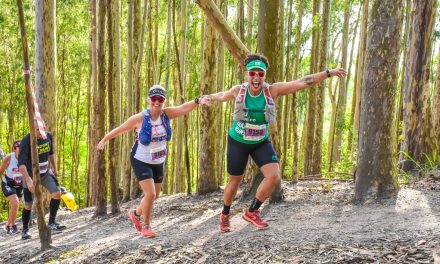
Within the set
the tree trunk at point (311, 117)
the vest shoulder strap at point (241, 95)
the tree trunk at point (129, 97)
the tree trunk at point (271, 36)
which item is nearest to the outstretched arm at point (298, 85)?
the vest shoulder strap at point (241, 95)

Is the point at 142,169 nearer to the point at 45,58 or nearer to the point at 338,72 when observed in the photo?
the point at 338,72

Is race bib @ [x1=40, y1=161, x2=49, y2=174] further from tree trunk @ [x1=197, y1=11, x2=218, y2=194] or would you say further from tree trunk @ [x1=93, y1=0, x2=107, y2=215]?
tree trunk @ [x1=197, y1=11, x2=218, y2=194]

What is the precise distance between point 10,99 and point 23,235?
15.8 meters

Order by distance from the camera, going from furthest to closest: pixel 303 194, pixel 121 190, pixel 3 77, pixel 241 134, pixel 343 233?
pixel 3 77 → pixel 121 190 → pixel 303 194 → pixel 241 134 → pixel 343 233

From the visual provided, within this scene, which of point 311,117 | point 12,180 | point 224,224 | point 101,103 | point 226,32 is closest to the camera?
point 224,224

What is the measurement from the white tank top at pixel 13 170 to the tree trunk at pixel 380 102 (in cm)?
621

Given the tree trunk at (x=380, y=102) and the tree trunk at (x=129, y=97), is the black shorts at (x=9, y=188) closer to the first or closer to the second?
the tree trunk at (x=129, y=97)

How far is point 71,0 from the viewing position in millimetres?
18875

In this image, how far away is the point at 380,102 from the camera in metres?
6.41

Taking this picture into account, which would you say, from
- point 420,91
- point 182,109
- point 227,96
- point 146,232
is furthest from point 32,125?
point 420,91

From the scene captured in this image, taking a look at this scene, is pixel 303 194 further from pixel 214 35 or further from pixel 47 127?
pixel 47 127

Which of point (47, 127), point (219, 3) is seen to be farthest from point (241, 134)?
point (219, 3)

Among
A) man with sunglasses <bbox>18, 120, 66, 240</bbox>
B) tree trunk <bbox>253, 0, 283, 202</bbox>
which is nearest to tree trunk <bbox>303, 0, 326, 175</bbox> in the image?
tree trunk <bbox>253, 0, 283, 202</bbox>

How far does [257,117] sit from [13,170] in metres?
5.71
